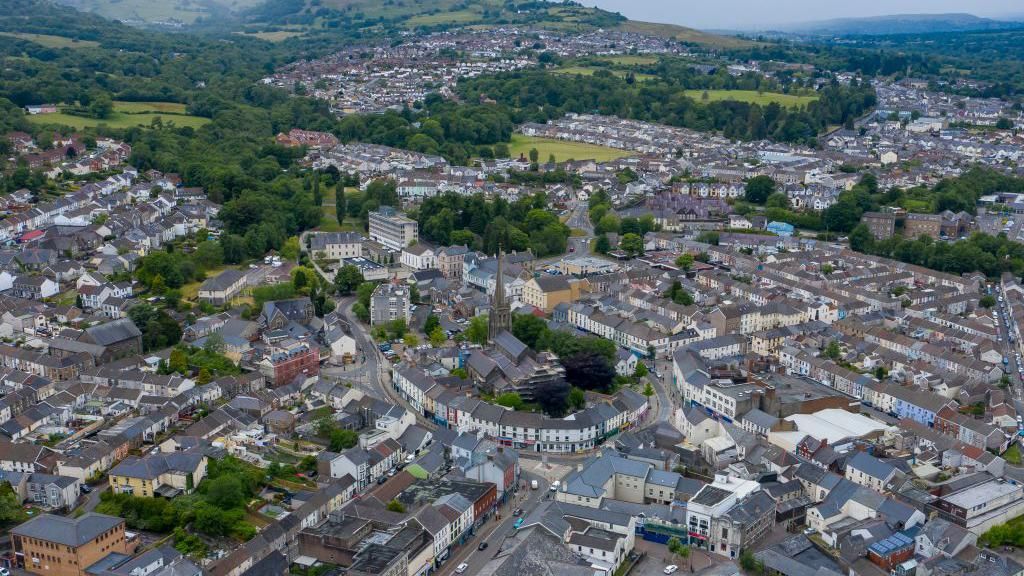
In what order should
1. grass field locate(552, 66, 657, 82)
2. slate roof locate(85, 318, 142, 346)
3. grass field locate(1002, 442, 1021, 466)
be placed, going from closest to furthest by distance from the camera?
grass field locate(1002, 442, 1021, 466)
slate roof locate(85, 318, 142, 346)
grass field locate(552, 66, 657, 82)

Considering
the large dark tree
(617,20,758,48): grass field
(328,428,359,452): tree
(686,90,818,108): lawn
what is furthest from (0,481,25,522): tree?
(617,20,758,48): grass field

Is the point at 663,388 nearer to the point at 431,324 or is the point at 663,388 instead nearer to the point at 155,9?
the point at 431,324

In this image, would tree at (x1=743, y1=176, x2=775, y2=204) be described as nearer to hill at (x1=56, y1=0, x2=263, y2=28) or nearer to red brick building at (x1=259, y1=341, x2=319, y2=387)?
red brick building at (x1=259, y1=341, x2=319, y2=387)

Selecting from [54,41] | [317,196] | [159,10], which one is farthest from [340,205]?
[159,10]

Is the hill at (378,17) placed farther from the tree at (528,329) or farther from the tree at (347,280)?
the tree at (528,329)

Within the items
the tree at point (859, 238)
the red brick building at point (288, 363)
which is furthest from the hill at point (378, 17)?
the red brick building at point (288, 363)
